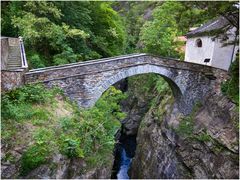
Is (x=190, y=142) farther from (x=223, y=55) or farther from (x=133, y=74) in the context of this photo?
(x=223, y=55)

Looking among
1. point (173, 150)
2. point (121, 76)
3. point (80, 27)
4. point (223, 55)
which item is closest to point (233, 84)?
point (223, 55)

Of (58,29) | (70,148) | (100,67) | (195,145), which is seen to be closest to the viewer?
(70,148)

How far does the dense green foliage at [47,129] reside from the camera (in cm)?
834

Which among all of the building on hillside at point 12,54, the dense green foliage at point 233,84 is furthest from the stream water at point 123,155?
the building on hillside at point 12,54

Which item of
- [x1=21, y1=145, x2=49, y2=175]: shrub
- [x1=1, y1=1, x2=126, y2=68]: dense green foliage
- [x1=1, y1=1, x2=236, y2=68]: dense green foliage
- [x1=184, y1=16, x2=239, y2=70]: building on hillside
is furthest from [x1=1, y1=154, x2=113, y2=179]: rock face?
[x1=184, y1=16, x2=239, y2=70]: building on hillside

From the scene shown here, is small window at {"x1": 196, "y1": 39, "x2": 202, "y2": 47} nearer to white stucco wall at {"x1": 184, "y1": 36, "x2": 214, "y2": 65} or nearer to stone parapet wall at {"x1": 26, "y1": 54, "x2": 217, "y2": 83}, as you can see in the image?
white stucco wall at {"x1": 184, "y1": 36, "x2": 214, "y2": 65}

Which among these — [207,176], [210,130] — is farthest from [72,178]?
[210,130]

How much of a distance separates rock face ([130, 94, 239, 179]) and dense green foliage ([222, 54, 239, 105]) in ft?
1.28

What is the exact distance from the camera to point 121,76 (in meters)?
13.8

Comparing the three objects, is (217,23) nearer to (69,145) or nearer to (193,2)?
(193,2)

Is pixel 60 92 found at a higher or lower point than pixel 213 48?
lower

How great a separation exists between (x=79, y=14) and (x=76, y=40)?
2.16 meters

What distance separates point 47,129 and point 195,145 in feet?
28.4

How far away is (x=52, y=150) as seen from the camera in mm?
8461
